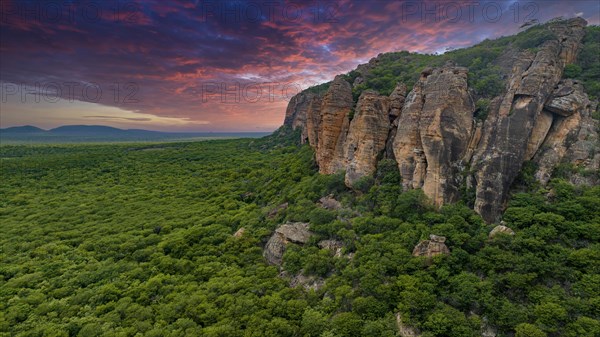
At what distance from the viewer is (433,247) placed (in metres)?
27.4

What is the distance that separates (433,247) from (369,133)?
19.5 metres

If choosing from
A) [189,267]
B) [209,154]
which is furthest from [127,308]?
[209,154]

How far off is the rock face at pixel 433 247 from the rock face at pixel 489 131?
624 cm

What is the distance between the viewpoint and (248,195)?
58.8m

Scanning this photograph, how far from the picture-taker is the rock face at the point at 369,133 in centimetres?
4075

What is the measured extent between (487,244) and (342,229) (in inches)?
Result: 611

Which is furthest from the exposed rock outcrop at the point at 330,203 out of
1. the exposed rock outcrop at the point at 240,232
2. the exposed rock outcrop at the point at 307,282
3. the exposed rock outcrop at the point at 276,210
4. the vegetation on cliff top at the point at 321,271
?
the exposed rock outcrop at the point at 240,232

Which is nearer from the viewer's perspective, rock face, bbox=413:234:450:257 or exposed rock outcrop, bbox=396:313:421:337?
exposed rock outcrop, bbox=396:313:421:337

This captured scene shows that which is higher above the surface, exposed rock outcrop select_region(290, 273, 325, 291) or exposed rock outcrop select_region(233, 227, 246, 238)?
exposed rock outcrop select_region(233, 227, 246, 238)

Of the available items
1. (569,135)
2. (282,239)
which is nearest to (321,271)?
(282,239)

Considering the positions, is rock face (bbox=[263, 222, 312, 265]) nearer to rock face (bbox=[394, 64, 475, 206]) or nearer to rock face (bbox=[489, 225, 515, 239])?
rock face (bbox=[394, 64, 475, 206])

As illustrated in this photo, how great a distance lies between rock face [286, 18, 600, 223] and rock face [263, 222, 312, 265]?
1132 centimetres

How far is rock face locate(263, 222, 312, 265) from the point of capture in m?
35.7

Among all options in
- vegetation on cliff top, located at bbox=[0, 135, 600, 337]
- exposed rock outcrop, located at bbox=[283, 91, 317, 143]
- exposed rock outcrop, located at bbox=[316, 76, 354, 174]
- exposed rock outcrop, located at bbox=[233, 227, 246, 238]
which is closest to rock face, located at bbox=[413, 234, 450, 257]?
vegetation on cliff top, located at bbox=[0, 135, 600, 337]
